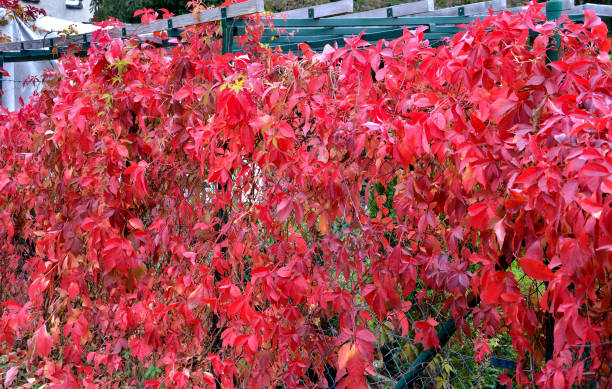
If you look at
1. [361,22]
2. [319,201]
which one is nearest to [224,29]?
[319,201]

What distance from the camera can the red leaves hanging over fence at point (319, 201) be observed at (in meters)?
1.32

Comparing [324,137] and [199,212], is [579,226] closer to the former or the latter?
[324,137]

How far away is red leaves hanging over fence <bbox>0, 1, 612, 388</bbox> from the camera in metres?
1.32

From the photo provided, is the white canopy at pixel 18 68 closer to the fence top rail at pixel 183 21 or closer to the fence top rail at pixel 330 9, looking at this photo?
the fence top rail at pixel 183 21

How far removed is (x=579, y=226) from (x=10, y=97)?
6.50 meters

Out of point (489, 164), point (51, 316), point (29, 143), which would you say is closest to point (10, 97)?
point (29, 143)

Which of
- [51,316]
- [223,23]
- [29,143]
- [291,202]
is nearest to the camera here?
[291,202]

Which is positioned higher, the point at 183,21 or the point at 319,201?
the point at 183,21

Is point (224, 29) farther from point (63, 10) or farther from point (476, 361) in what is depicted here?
point (63, 10)

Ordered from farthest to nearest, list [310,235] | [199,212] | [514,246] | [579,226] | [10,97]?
[10,97] → [199,212] → [310,235] → [514,246] → [579,226]

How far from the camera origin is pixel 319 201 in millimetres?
1812

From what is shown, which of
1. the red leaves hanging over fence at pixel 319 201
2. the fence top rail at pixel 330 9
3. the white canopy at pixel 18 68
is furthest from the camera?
the white canopy at pixel 18 68

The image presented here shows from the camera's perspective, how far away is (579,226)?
3.79 feet

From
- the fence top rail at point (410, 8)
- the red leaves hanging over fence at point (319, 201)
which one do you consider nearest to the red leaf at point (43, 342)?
the red leaves hanging over fence at point (319, 201)
